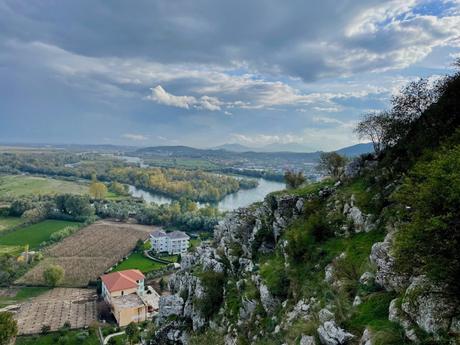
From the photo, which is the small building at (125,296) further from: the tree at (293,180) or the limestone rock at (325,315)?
the limestone rock at (325,315)

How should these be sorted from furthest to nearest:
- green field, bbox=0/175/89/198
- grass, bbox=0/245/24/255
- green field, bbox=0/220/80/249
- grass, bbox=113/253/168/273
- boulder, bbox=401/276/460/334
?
1. green field, bbox=0/175/89/198
2. green field, bbox=0/220/80/249
3. grass, bbox=0/245/24/255
4. grass, bbox=113/253/168/273
5. boulder, bbox=401/276/460/334

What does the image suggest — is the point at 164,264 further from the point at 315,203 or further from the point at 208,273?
the point at 315,203

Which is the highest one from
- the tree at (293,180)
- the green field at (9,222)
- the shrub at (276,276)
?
the tree at (293,180)

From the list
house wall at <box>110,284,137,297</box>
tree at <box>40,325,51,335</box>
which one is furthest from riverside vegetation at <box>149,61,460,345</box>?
tree at <box>40,325,51,335</box>

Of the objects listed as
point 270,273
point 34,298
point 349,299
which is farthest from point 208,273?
point 34,298

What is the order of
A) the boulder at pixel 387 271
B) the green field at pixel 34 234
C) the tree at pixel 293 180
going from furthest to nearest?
1. the green field at pixel 34 234
2. the tree at pixel 293 180
3. the boulder at pixel 387 271

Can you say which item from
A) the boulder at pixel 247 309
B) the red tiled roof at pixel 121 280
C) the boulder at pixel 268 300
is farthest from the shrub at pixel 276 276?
Answer: the red tiled roof at pixel 121 280

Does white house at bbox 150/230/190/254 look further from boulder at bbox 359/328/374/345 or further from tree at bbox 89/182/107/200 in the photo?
boulder at bbox 359/328/374/345
